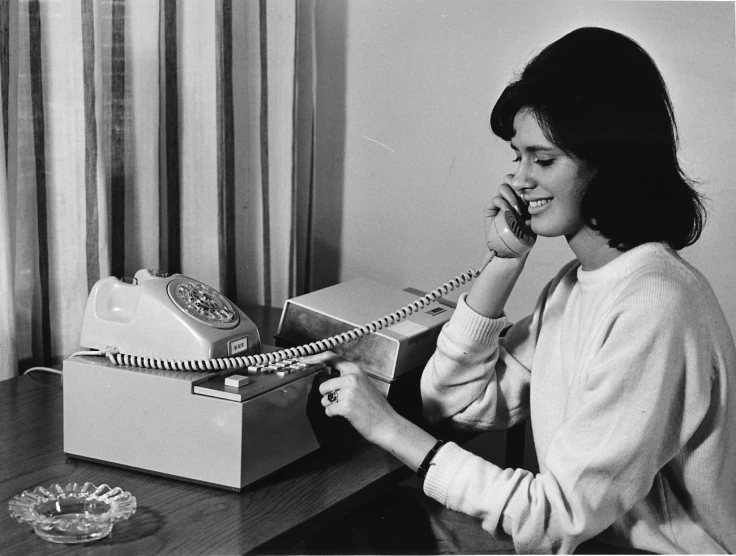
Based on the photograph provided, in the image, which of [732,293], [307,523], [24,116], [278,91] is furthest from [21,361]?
[732,293]

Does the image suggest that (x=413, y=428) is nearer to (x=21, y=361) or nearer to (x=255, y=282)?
(x=21, y=361)

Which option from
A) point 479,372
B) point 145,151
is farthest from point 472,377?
point 145,151

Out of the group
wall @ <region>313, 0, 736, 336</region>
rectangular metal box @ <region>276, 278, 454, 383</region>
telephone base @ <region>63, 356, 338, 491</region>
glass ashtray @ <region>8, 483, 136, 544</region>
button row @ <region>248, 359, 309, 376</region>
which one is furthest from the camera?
wall @ <region>313, 0, 736, 336</region>

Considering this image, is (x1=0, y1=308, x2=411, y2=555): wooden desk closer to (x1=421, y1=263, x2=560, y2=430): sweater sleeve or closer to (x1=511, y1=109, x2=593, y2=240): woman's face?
(x1=421, y1=263, x2=560, y2=430): sweater sleeve

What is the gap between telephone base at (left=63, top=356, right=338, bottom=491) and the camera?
42.8 inches

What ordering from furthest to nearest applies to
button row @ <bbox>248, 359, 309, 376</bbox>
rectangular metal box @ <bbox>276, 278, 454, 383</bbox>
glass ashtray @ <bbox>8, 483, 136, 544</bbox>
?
rectangular metal box @ <bbox>276, 278, 454, 383</bbox>, button row @ <bbox>248, 359, 309, 376</bbox>, glass ashtray @ <bbox>8, 483, 136, 544</bbox>

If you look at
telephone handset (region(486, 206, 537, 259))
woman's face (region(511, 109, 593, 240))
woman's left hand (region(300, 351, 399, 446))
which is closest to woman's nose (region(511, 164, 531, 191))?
woman's face (region(511, 109, 593, 240))

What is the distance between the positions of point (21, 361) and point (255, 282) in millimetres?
705

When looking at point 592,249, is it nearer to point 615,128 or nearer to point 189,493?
point 615,128

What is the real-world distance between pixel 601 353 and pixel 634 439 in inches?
4.6

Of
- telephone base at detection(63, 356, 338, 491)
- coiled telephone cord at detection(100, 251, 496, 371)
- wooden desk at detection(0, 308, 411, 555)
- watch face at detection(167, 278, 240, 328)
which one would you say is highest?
watch face at detection(167, 278, 240, 328)

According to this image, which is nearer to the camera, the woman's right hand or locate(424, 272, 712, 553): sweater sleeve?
locate(424, 272, 712, 553): sweater sleeve

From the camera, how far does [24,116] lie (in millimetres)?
1457

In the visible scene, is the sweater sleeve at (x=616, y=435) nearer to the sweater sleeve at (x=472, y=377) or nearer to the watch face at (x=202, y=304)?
the sweater sleeve at (x=472, y=377)
